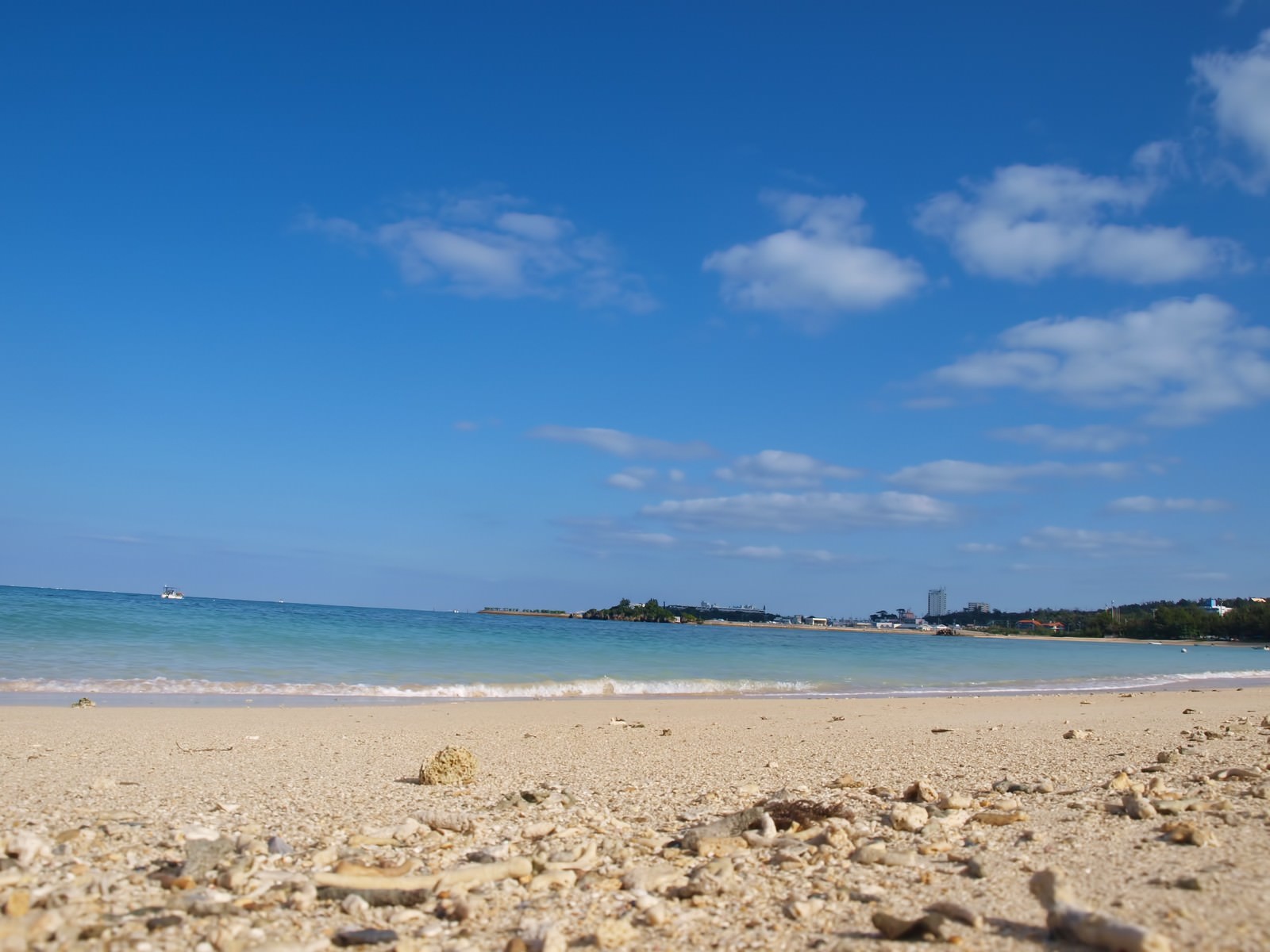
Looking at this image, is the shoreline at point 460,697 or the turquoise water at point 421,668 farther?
the turquoise water at point 421,668

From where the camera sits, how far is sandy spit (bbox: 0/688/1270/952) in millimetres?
3285

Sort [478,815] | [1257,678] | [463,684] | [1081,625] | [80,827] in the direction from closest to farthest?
[80,827]
[478,815]
[463,684]
[1257,678]
[1081,625]

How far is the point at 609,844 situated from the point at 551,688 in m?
16.2

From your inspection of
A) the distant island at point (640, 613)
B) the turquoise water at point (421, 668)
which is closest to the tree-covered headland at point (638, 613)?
the distant island at point (640, 613)

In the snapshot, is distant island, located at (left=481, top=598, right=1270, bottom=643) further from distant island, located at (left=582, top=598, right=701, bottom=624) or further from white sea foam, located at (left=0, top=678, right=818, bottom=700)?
white sea foam, located at (left=0, top=678, right=818, bottom=700)

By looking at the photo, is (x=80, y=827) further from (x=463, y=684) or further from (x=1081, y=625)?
(x=1081, y=625)

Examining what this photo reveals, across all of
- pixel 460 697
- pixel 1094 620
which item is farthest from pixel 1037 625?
pixel 460 697

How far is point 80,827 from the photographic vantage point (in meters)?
4.89

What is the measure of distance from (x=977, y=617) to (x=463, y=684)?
19076cm

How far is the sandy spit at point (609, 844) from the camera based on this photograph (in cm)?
329

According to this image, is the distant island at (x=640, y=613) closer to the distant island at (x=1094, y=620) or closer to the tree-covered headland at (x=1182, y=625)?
the distant island at (x=1094, y=620)

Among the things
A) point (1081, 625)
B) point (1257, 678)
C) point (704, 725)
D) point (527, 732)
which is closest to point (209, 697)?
point (527, 732)

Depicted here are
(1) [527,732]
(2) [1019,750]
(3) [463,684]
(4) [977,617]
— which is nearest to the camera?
(2) [1019,750]

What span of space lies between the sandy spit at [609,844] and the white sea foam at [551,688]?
7963mm
